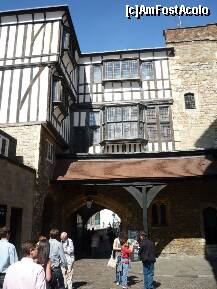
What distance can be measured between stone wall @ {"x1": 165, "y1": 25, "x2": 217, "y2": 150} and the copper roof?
229cm

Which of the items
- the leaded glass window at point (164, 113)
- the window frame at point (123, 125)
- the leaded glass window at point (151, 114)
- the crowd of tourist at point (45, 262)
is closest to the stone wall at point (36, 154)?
the crowd of tourist at point (45, 262)

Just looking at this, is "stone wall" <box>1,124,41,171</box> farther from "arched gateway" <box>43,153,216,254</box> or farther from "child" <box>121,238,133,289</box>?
"child" <box>121,238,133,289</box>

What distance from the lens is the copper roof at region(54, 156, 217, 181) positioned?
38.4 ft

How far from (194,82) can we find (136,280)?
1162cm

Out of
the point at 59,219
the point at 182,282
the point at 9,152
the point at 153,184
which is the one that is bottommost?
the point at 182,282

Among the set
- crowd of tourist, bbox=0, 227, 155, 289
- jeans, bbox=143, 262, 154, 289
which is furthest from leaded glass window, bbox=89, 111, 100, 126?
jeans, bbox=143, 262, 154, 289

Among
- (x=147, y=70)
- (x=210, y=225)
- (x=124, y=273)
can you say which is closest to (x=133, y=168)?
(x=210, y=225)

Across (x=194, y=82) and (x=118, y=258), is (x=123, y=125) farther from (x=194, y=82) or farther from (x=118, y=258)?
(x=118, y=258)

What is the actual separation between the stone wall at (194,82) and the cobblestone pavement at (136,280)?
7.78 m

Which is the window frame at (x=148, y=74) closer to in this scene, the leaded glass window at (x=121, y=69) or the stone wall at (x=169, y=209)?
the leaded glass window at (x=121, y=69)

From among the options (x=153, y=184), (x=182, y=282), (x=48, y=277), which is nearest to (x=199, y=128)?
(x=153, y=184)

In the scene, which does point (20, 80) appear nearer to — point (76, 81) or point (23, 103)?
point (23, 103)

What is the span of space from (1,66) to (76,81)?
4674 millimetres

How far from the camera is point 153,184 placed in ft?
37.7
